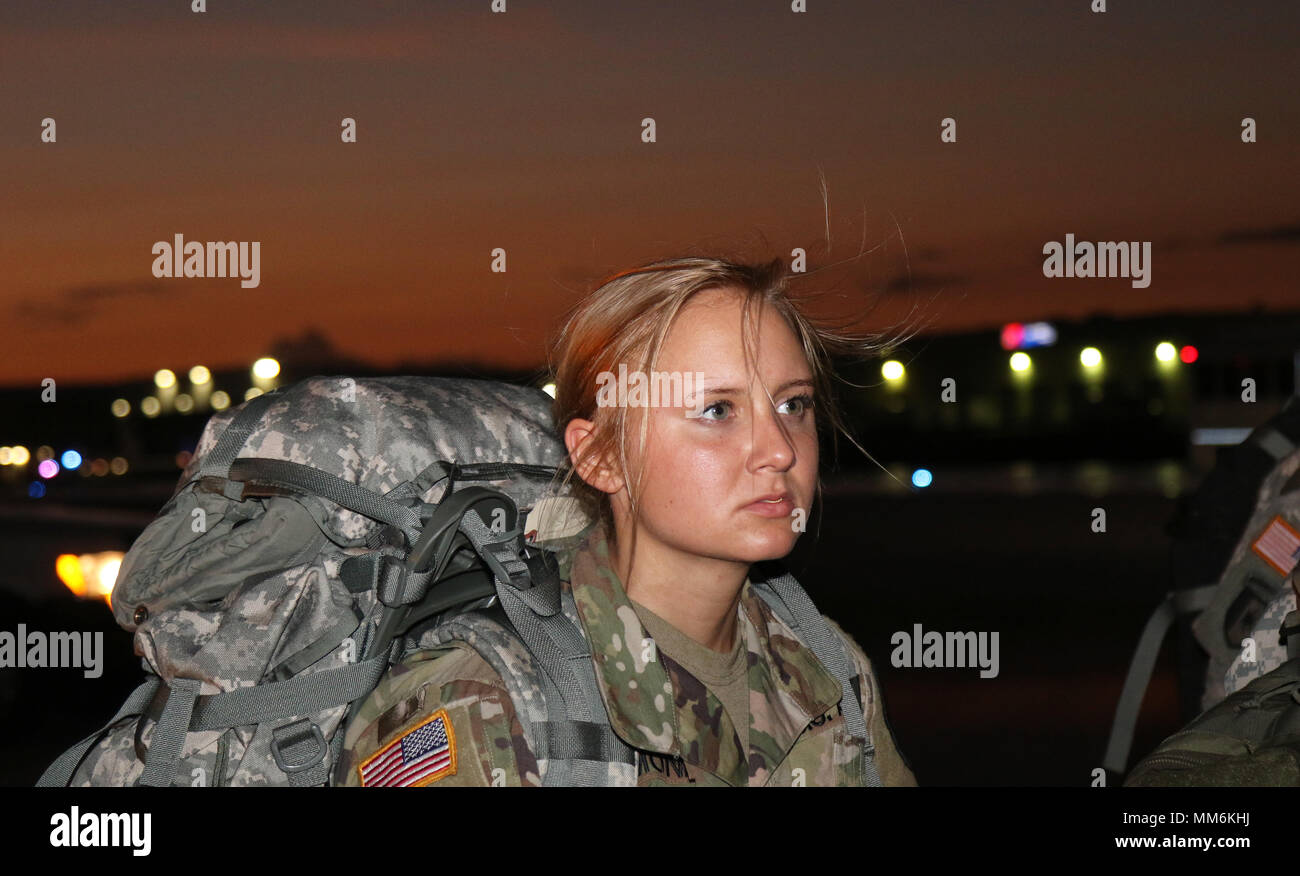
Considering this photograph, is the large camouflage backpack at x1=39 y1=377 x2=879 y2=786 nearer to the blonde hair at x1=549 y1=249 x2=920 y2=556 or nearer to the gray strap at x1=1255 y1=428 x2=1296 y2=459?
the blonde hair at x1=549 y1=249 x2=920 y2=556

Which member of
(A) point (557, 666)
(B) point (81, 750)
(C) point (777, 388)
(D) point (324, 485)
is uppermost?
(C) point (777, 388)

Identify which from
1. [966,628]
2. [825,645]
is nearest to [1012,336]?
A: [966,628]

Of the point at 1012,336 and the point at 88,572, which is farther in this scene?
the point at 1012,336

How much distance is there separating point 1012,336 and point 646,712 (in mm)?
51374

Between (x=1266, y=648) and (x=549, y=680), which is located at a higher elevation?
(x=549, y=680)

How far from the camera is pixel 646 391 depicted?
2.50 metres

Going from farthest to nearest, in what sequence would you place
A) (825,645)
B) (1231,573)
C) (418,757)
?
(1231,573) < (825,645) < (418,757)

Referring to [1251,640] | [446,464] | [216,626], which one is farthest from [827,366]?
[1251,640]

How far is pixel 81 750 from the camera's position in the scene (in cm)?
255

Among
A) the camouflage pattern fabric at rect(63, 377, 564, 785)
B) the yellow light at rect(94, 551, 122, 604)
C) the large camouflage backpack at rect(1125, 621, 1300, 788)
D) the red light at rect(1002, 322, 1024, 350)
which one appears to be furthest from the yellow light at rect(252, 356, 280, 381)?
the red light at rect(1002, 322, 1024, 350)

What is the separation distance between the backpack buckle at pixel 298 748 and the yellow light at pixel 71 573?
576 centimetres

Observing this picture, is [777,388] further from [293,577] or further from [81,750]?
[81,750]

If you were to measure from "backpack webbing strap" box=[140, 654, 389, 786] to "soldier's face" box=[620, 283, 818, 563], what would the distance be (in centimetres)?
64
